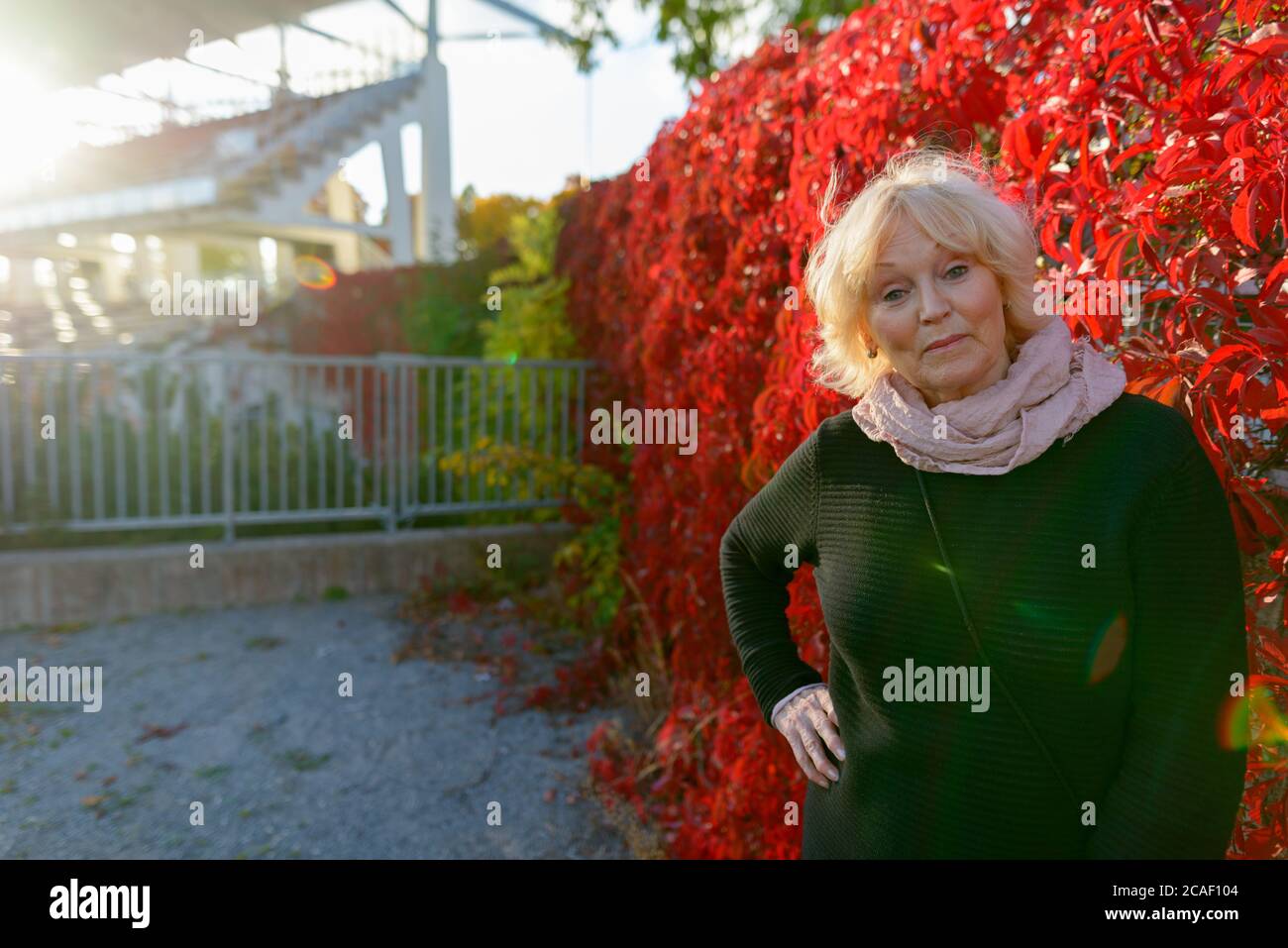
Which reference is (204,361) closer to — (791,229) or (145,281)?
(791,229)

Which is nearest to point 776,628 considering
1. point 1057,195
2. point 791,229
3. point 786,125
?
point 1057,195

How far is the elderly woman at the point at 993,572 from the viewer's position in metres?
1.19

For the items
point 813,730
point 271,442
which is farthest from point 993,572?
point 271,442

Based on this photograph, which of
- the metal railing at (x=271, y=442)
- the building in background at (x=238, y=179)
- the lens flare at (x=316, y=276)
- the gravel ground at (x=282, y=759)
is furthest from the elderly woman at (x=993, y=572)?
the building in background at (x=238, y=179)

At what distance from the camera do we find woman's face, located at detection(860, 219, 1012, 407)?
1.41 m

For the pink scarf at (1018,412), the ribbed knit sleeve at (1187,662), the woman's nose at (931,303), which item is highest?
the woman's nose at (931,303)

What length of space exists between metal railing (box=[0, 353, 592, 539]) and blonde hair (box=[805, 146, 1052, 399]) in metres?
4.14

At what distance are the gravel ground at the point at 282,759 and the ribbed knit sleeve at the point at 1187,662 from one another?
2511 millimetres

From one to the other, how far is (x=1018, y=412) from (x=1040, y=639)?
35 cm

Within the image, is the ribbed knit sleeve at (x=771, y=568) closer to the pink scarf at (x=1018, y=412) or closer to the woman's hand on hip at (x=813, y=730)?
the woman's hand on hip at (x=813, y=730)

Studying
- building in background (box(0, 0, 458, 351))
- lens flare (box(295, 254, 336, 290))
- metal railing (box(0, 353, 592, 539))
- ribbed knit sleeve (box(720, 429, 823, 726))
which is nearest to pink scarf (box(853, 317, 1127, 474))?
ribbed knit sleeve (box(720, 429, 823, 726))

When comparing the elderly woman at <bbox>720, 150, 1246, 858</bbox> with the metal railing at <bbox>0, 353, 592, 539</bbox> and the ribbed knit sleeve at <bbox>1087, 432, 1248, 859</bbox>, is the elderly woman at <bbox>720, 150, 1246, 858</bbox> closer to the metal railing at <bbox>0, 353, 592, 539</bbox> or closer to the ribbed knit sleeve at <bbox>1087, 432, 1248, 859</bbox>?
the ribbed knit sleeve at <bbox>1087, 432, 1248, 859</bbox>

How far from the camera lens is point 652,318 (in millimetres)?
3766
